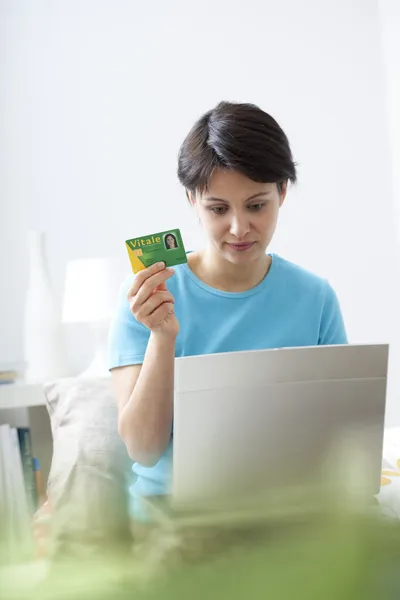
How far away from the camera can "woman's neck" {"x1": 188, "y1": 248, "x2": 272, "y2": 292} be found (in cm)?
135

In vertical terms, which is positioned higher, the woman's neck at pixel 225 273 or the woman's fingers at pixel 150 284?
the woman's fingers at pixel 150 284

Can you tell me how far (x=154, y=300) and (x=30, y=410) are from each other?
1293 millimetres

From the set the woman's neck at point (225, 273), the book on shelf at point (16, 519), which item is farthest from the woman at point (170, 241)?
the book on shelf at point (16, 519)

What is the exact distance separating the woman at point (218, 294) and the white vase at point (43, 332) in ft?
3.36

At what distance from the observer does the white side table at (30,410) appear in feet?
7.04

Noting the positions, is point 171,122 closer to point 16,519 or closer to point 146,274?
point 146,274

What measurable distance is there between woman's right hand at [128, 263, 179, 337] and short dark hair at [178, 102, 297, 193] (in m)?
0.18

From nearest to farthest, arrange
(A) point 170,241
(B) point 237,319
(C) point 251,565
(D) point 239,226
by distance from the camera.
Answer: (C) point 251,565 < (A) point 170,241 < (D) point 239,226 < (B) point 237,319

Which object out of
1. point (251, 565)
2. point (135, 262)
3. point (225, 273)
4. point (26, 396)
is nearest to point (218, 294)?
point (225, 273)

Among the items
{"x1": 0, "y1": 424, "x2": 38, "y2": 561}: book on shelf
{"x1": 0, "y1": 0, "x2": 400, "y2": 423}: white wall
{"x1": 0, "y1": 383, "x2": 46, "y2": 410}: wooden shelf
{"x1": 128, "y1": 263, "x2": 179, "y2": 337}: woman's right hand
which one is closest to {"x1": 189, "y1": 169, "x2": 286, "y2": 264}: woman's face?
{"x1": 128, "y1": 263, "x2": 179, "y2": 337}: woman's right hand

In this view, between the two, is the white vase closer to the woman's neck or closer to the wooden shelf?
the wooden shelf

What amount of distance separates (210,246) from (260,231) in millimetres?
144

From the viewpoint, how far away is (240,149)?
115cm

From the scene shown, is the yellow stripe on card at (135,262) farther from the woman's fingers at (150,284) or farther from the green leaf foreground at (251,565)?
the green leaf foreground at (251,565)
